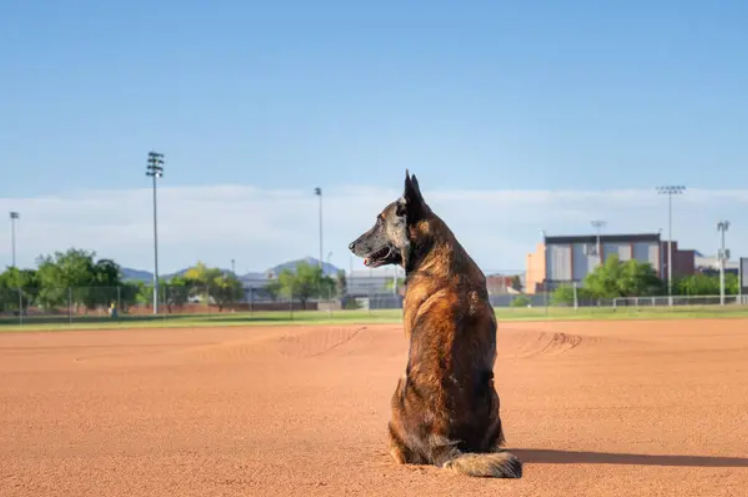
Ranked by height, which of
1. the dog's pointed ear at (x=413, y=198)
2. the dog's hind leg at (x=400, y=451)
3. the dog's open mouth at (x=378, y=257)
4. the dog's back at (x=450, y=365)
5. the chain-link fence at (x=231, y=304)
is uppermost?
the dog's pointed ear at (x=413, y=198)

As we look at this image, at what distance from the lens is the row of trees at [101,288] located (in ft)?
201

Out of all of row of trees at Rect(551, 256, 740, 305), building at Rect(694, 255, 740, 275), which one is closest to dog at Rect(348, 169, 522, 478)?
row of trees at Rect(551, 256, 740, 305)

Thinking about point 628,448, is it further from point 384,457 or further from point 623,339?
point 623,339

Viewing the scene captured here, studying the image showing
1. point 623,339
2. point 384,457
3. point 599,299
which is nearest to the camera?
point 384,457

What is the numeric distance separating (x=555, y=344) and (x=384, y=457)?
60.4 ft

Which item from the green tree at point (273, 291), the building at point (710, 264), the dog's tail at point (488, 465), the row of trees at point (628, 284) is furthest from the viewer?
the building at point (710, 264)

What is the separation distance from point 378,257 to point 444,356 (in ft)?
4.07

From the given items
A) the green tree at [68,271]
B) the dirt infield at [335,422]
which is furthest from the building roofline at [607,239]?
the dirt infield at [335,422]

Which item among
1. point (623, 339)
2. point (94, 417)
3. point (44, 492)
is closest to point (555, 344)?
point (623, 339)

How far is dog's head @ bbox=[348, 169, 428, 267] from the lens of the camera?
7.74 meters

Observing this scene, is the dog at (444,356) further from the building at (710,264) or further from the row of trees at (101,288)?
the building at (710,264)

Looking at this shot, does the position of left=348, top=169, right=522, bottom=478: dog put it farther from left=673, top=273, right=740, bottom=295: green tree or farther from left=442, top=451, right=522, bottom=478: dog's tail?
left=673, top=273, right=740, bottom=295: green tree

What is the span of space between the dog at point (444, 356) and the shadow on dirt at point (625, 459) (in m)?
1.23

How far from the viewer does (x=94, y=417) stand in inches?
526
